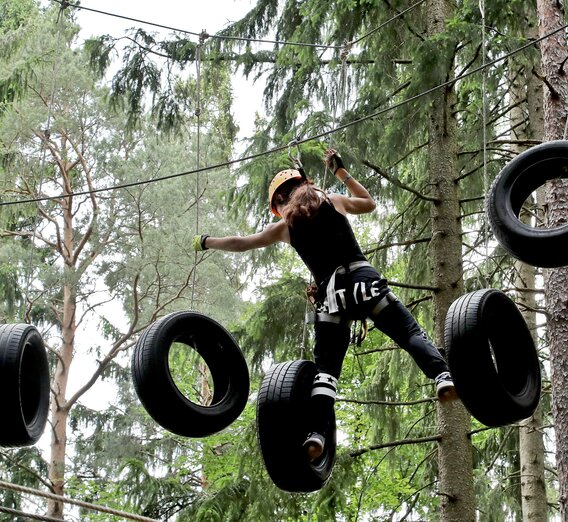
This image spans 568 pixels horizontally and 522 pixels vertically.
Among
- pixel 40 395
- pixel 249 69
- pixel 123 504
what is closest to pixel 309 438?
pixel 40 395

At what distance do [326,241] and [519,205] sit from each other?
106 cm

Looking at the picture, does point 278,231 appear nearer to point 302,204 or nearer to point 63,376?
point 302,204

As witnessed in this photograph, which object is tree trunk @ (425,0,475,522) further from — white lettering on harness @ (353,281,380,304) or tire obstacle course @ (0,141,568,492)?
white lettering on harness @ (353,281,380,304)

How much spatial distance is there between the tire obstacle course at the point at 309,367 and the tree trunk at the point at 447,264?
8.43 feet

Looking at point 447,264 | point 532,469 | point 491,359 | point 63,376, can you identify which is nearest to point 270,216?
point 447,264

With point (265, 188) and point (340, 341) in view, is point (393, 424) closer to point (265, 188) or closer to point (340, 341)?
point (265, 188)

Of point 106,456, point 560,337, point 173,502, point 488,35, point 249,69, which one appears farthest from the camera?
point 106,456

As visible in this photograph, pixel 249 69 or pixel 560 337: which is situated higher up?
pixel 249 69

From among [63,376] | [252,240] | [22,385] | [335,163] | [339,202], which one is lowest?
[22,385]

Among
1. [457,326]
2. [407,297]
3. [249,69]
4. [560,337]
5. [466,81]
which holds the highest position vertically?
[249,69]

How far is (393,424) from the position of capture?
395 inches

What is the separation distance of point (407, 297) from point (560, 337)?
11.0 feet

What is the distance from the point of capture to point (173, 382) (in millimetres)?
5160

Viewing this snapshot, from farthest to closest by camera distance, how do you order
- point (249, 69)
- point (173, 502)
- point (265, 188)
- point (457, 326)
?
point (173, 502) → point (249, 69) → point (265, 188) → point (457, 326)
